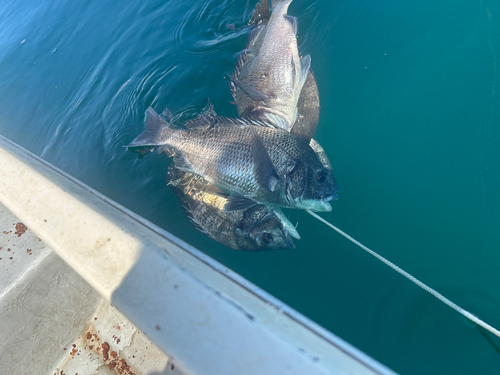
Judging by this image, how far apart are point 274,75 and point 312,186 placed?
1517 millimetres

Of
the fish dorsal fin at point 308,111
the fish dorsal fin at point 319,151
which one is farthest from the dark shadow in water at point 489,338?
the fish dorsal fin at point 308,111

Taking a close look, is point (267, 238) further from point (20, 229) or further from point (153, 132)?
point (20, 229)

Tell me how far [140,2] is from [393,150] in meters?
6.80

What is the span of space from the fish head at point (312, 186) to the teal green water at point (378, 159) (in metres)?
0.46

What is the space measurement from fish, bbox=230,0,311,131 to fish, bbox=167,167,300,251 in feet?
3.38

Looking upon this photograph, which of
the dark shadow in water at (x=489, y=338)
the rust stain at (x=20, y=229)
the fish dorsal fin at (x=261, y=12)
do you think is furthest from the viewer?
the fish dorsal fin at (x=261, y=12)

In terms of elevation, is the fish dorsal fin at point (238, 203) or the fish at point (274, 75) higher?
the fish at point (274, 75)

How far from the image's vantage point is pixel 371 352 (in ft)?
7.53

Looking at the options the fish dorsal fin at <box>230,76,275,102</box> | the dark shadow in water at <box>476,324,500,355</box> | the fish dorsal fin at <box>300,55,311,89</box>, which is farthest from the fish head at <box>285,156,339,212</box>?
the dark shadow in water at <box>476,324,500,355</box>

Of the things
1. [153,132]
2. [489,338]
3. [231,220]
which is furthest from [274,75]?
[489,338]

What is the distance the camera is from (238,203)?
260 centimetres

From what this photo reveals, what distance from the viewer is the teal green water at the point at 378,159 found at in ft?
7.48

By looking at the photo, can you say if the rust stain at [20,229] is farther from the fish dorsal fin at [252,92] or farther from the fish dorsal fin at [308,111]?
the fish dorsal fin at [308,111]

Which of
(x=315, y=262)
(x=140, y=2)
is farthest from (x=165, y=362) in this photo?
(x=140, y=2)
